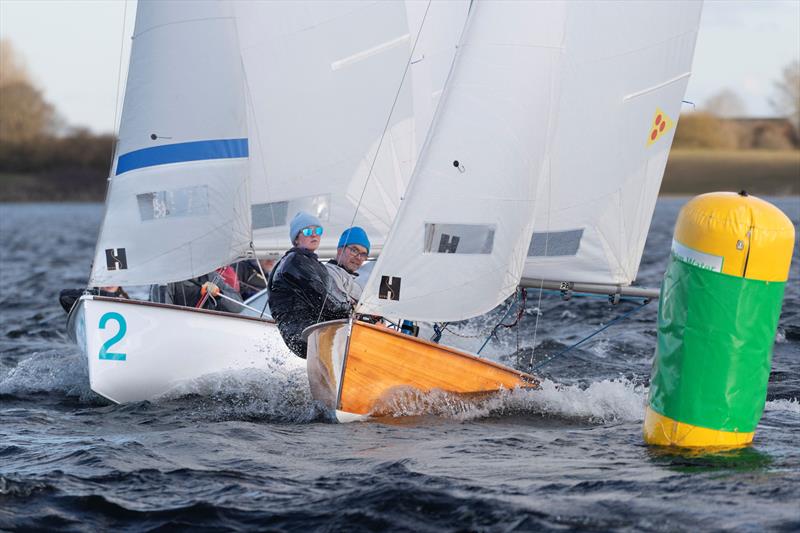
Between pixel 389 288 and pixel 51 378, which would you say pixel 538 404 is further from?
pixel 51 378

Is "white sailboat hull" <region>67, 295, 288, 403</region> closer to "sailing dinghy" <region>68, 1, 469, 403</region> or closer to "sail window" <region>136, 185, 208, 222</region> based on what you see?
"sailing dinghy" <region>68, 1, 469, 403</region>

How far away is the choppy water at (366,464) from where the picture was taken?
4.72 metres

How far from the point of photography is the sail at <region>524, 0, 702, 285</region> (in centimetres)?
752

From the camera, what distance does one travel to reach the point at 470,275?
688 centimetres

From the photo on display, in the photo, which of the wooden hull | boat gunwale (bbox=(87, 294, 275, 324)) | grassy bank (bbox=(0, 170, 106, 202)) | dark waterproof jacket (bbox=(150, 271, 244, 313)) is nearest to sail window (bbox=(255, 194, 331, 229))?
dark waterproof jacket (bbox=(150, 271, 244, 313))

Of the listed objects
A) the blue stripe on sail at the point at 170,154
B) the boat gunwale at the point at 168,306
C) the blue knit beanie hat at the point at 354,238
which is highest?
the blue stripe on sail at the point at 170,154

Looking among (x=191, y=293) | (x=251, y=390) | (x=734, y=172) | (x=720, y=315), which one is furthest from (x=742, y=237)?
(x=734, y=172)

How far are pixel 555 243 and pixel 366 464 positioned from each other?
8.71 ft

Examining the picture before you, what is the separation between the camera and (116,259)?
8.55 m

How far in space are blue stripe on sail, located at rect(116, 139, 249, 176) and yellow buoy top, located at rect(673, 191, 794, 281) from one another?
4542 millimetres

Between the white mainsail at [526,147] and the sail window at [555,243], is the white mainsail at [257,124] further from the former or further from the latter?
the sail window at [555,243]

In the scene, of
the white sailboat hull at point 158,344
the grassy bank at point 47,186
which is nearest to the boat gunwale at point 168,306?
the white sailboat hull at point 158,344

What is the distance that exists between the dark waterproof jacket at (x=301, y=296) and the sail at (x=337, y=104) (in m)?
2.28

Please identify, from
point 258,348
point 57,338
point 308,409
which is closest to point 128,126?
point 258,348
